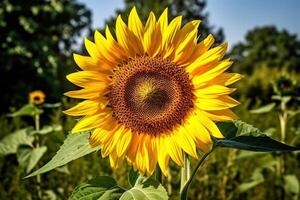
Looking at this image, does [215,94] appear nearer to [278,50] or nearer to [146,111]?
[146,111]

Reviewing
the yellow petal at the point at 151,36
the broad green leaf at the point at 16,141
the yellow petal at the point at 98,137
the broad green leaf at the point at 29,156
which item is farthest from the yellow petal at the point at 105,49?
the broad green leaf at the point at 16,141

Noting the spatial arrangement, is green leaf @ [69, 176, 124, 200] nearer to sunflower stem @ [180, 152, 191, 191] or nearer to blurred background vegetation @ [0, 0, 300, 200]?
sunflower stem @ [180, 152, 191, 191]

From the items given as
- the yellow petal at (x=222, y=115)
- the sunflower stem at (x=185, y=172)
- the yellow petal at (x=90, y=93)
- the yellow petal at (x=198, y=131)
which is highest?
the yellow petal at (x=90, y=93)

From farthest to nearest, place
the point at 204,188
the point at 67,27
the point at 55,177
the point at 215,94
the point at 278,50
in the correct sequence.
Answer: the point at 278,50 < the point at 67,27 < the point at 55,177 < the point at 204,188 < the point at 215,94

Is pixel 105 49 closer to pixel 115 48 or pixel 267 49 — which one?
pixel 115 48

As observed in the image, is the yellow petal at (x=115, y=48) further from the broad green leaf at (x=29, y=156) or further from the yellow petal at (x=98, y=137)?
the broad green leaf at (x=29, y=156)

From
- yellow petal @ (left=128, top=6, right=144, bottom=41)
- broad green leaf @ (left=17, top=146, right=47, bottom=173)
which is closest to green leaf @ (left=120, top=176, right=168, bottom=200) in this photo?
yellow petal @ (left=128, top=6, right=144, bottom=41)

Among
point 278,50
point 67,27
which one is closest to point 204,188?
point 67,27

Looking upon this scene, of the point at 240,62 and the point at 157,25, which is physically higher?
the point at 240,62
